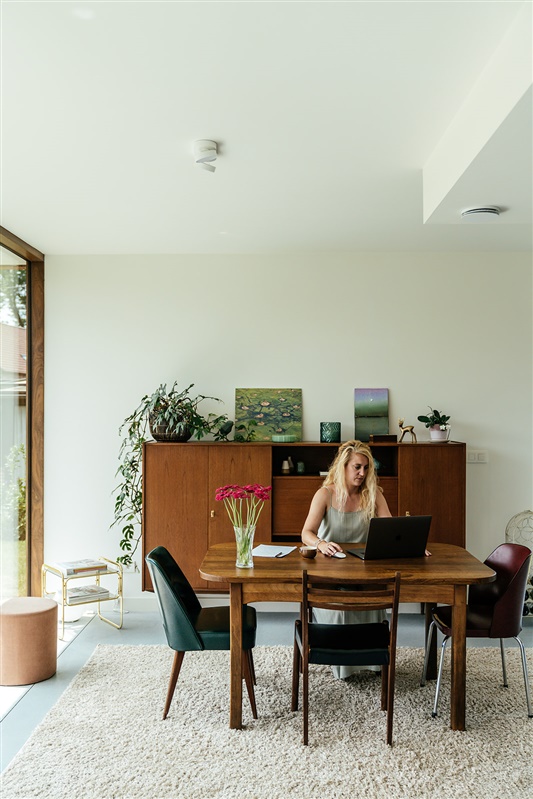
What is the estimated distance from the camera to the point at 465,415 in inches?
225

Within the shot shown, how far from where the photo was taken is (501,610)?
11.9 feet

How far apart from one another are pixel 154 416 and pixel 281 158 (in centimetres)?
250

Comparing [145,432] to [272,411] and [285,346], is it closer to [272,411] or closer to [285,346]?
[272,411]

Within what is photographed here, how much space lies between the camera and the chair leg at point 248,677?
356cm

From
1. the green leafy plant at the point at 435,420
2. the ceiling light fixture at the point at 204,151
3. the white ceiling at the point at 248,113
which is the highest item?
the white ceiling at the point at 248,113

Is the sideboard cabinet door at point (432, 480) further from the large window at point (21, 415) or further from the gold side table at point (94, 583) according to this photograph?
the large window at point (21, 415)

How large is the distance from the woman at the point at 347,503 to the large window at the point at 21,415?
2511mm

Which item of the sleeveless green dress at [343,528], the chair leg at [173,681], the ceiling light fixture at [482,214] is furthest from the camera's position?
the sleeveless green dress at [343,528]

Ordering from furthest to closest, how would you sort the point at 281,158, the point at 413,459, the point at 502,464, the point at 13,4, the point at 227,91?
the point at 502,464, the point at 413,459, the point at 281,158, the point at 227,91, the point at 13,4

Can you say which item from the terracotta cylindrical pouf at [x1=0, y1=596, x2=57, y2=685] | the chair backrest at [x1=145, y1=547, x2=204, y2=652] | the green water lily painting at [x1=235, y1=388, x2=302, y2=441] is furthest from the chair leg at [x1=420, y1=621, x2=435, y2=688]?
the terracotta cylindrical pouf at [x1=0, y1=596, x2=57, y2=685]

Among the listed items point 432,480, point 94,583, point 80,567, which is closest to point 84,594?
point 80,567

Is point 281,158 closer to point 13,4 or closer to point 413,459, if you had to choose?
point 13,4

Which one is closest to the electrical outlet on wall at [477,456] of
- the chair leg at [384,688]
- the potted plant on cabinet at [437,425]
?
the potted plant on cabinet at [437,425]

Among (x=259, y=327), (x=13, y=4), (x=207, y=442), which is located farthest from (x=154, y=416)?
(x=13, y=4)
